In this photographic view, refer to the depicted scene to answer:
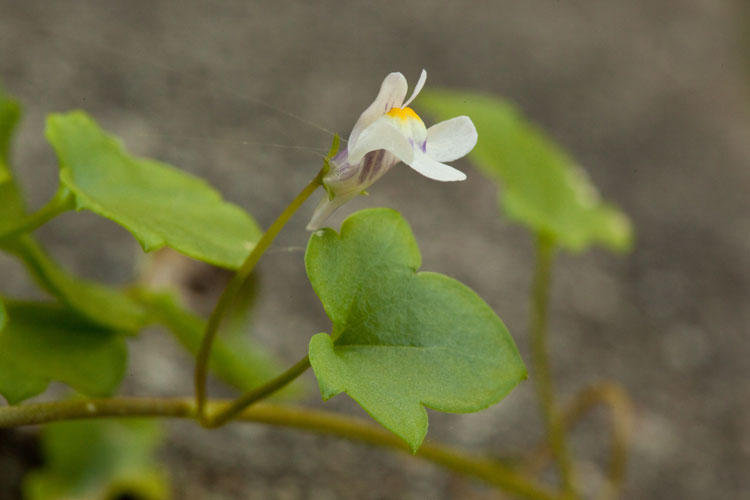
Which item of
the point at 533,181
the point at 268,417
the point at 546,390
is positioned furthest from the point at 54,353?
the point at 533,181

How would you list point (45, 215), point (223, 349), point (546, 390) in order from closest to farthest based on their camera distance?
point (45, 215), point (223, 349), point (546, 390)

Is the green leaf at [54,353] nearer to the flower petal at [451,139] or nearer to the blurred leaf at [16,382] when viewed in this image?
the blurred leaf at [16,382]

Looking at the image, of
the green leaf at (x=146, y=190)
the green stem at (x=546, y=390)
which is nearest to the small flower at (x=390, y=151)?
the green leaf at (x=146, y=190)

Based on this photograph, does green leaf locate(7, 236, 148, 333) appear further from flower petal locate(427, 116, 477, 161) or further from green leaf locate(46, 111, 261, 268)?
flower petal locate(427, 116, 477, 161)

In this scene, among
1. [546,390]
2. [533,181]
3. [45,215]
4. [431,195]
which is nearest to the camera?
[45,215]

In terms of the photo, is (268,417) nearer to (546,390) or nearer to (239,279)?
(239,279)

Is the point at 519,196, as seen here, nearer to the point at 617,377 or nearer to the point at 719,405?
the point at 617,377

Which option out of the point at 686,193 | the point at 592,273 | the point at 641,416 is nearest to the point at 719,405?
the point at 641,416
